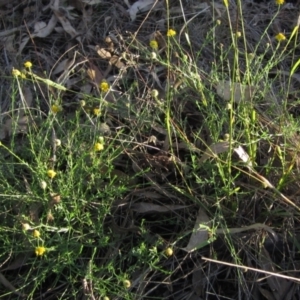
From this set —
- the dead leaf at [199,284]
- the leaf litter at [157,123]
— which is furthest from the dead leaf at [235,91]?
the dead leaf at [199,284]

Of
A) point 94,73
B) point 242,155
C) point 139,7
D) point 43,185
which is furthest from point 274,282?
point 139,7

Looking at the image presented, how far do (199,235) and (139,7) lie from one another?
40.6 inches

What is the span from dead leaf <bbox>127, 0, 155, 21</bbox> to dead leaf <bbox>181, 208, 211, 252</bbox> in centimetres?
93

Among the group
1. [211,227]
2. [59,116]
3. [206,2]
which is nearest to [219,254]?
[211,227]

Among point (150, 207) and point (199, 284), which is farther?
point (150, 207)

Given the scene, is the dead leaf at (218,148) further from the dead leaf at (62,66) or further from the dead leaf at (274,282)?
the dead leaf at (62,66)

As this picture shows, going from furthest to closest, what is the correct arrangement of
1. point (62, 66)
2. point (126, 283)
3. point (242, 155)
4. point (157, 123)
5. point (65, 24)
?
point (65, 24)
point (62, 66)
point (157, 123)
point (242, 155)
point (126, 283)

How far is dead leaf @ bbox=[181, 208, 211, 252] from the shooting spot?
1936 millimetres

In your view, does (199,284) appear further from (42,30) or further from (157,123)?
(42,30)

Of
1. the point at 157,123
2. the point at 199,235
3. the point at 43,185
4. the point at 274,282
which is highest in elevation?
the point at 43,185

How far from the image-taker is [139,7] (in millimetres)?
2650

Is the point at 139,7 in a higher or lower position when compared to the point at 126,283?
higher

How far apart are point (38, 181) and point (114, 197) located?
0.22m

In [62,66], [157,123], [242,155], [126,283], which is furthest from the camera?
[62,66]
